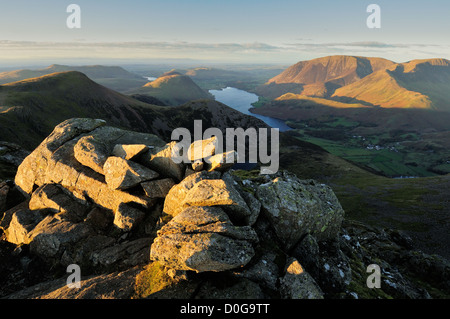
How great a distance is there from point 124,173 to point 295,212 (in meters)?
18.0

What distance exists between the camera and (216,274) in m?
16.5

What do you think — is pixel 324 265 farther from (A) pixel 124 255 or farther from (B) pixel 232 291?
(A) pixel 124 255

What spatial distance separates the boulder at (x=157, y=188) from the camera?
22906 mm

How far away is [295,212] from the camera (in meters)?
21.7

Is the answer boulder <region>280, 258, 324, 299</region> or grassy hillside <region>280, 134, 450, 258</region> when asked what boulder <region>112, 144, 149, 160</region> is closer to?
boulder <region>280, 258, 324, 299</region>

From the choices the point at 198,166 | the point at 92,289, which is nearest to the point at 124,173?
the point at 198,166

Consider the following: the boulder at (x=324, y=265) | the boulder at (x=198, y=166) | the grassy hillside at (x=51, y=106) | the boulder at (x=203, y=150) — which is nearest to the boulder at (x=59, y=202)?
the boulder at (x=198, y=166)

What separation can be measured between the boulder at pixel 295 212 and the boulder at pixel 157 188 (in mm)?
9641

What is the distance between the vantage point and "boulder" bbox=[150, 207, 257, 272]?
1562cm

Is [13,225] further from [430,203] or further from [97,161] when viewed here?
[430,203]

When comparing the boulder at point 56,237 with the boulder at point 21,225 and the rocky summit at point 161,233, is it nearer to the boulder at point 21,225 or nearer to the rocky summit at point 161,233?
the rocky summit at point 161,233

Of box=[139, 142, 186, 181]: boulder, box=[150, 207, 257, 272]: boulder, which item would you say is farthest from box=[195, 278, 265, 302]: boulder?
box=[139, 142, 186, 181]: boulder
